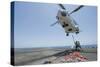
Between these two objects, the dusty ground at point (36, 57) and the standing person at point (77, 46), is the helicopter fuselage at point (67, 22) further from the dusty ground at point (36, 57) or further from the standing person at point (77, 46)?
the dusty ground at point (36, 57)

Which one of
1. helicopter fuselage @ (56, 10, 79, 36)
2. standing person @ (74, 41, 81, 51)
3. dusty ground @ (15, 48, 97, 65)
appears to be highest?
helicopter fuselage @ (56, 10, 79, 36)

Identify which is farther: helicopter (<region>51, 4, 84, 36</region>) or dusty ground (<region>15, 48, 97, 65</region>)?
helicopter (<region>51, 4, 84, 36</region>)

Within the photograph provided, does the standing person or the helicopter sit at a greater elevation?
the helicopter

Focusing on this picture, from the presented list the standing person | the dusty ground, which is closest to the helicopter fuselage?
the standing person

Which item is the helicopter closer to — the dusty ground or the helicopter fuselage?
the helicopter fuselage

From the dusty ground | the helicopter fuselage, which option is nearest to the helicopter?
the helicopter fuselage

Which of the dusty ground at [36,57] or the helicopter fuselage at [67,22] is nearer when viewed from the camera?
the dusty ground at [36,57]

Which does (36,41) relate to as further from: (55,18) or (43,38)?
(55,18)

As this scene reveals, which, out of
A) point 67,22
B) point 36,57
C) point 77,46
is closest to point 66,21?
point 67,22

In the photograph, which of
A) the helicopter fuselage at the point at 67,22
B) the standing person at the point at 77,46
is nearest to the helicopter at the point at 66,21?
the helicopter fuselage at the point at 67,22
